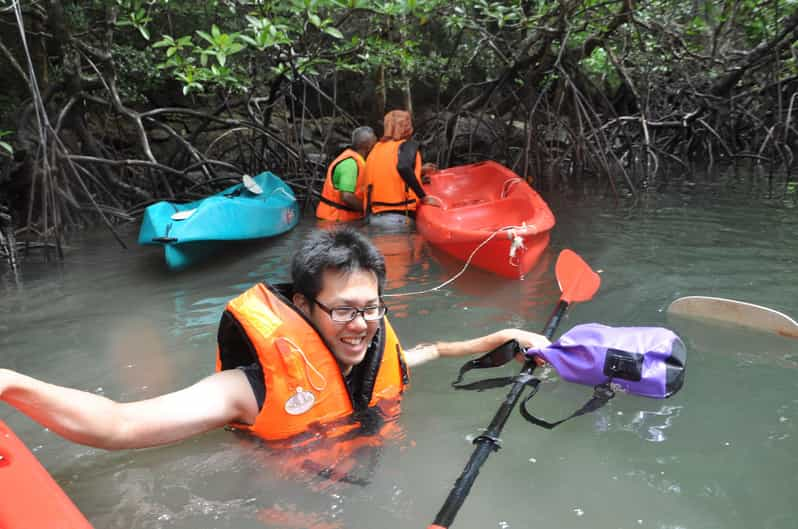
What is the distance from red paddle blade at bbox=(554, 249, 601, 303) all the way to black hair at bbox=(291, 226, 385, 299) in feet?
5.51

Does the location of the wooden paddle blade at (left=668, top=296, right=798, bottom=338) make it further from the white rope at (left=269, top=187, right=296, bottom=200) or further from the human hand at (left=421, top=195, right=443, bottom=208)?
the white rope at (left=269, top=187, right=296, bottom=200)

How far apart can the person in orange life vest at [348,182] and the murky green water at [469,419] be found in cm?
185

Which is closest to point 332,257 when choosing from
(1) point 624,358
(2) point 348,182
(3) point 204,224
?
(1) point 624,358

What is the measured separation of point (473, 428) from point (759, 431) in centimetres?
100

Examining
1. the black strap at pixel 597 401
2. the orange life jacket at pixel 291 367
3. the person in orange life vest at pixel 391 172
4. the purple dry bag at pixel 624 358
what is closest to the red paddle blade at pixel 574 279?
the purple dry bag at pixel 624 358

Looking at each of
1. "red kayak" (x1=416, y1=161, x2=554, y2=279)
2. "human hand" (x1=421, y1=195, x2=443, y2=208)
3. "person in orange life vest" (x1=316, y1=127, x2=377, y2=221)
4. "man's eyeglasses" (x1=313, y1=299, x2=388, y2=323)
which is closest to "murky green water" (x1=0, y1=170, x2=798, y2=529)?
"red kayak" (x1=416, y1=161, x2=554, y2=279)

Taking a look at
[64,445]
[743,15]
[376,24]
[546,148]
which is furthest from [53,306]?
[743,15]

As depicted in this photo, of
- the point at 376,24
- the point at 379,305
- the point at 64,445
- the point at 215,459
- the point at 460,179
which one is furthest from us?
the point at 376,24

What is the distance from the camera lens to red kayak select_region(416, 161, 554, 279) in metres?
Answer: 4.05

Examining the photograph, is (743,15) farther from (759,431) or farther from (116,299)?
(116,299)

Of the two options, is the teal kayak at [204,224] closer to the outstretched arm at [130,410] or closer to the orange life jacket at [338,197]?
the orange life jacket at [338,197]

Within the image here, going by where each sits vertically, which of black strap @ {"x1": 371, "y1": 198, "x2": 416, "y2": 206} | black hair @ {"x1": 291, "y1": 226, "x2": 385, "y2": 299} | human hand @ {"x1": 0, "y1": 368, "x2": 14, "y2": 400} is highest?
black hair @ {"x1": 291, "y1": 226, "x2": 385, "y2": 299}

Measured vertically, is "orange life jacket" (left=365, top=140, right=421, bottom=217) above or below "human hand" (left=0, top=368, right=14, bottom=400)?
below

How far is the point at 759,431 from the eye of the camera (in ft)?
7.20
